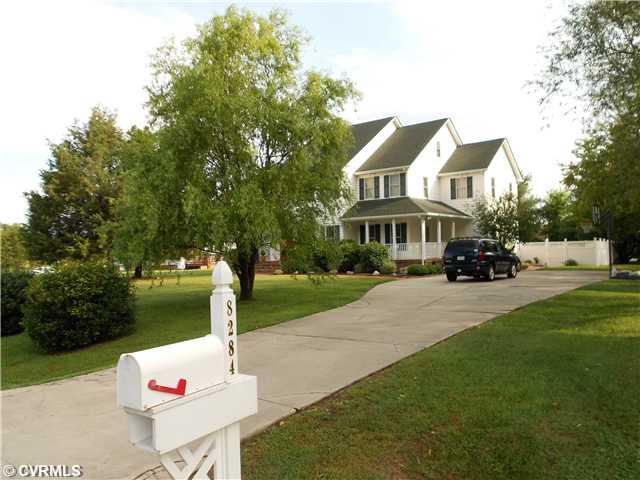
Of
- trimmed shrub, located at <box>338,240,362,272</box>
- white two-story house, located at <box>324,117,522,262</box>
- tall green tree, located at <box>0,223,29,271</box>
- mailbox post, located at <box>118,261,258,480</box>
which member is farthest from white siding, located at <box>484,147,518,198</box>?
mailbox post, located at <box>118,261,258,480</box>

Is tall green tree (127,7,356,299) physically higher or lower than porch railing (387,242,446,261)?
higher

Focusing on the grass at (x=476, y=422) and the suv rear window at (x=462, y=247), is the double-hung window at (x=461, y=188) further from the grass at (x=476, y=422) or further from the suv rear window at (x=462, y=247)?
the grass at (x=476, y=422)

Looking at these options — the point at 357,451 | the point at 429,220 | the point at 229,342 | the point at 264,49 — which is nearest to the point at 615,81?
the point at 264,49

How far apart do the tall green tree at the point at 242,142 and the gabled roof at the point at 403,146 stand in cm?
1873

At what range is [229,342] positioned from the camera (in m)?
2.48

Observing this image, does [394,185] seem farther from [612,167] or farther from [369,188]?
[612,167]

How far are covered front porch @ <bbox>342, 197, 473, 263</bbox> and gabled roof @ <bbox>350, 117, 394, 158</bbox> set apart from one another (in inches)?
181

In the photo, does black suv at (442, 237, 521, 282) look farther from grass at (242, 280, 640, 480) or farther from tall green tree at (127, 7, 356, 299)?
grass at (242, 280, 640, 480)

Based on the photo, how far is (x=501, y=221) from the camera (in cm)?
2891

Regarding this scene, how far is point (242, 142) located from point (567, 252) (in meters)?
27.9

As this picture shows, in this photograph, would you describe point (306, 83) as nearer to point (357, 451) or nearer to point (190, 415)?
point (357, 451)

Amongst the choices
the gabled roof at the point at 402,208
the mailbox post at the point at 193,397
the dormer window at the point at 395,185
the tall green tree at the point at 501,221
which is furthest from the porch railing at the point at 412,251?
the mailbox post at the point at 193,397

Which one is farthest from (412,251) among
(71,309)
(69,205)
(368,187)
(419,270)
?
(71,309)

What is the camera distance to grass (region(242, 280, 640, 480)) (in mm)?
3740
